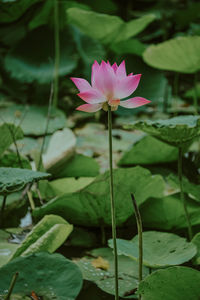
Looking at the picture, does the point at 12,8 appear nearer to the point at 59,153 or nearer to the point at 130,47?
the point at 130,47

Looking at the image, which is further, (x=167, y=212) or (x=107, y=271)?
(x=167, y=212)

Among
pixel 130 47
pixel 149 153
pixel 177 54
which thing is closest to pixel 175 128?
pixel 149 153

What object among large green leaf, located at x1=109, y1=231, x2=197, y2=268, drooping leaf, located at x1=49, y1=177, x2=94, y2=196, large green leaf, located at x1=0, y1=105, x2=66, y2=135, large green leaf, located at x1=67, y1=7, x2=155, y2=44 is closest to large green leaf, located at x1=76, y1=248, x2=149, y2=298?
large green leaf, located at x1=109, y1=231, x2=197, y2=268

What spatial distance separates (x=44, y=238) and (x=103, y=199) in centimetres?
15

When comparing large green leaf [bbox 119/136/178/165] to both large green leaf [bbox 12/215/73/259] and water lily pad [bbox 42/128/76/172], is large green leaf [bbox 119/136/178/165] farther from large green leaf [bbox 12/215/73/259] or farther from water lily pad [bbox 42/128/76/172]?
large green leaf [bbox 12/215/73/259]

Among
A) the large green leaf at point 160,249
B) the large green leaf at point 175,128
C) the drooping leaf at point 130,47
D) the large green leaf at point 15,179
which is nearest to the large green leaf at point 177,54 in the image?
the drooping leaf at point 130,47

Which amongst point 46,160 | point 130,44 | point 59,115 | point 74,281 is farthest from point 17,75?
point 74,281

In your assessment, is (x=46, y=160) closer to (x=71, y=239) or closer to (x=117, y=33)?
(x=71, y=239)

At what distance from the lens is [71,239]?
0.86 metres

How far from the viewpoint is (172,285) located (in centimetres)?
59

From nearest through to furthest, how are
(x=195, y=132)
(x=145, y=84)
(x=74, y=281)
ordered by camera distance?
(x=74, y=281) < (x=195, y=132) < (x=145, y=84)

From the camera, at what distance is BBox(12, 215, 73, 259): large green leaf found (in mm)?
710

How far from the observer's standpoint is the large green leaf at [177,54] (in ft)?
4.37

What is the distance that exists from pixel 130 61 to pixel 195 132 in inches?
51.4
